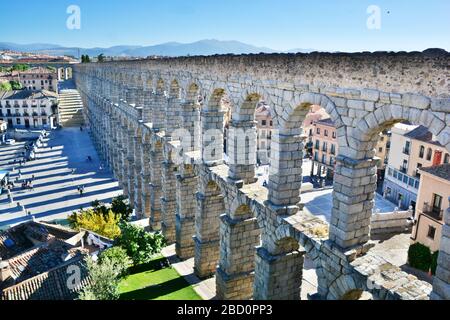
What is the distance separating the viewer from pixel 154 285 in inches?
893

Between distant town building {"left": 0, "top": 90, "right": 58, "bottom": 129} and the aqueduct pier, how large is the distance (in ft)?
209

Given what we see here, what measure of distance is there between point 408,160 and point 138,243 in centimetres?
2891

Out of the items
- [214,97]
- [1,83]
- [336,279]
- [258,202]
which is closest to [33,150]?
[1,83]

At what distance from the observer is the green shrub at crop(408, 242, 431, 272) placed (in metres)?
27.1

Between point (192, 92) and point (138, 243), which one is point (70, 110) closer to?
point (138, 243)

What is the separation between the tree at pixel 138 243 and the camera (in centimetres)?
2341

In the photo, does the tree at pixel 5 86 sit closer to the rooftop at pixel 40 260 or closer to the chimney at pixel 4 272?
the rooftop at pixel 40 260

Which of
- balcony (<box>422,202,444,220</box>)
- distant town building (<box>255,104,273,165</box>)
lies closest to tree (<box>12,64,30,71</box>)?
distant town building (<box>255,104,273,165</box>)

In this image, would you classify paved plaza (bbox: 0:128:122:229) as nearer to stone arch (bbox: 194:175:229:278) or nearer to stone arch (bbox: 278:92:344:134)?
stone arch (bbox: 194:175:229:278)

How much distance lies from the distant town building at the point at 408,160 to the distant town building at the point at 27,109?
70.7 m

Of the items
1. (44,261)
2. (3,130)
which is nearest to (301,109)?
(44,261)

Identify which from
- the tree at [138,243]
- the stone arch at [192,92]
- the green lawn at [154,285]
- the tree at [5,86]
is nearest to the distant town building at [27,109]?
the tree at [5,86]

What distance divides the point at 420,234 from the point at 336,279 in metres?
19.9

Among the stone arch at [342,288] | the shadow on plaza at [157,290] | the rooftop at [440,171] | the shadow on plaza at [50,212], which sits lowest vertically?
the shadow on plaza at [50,212]
